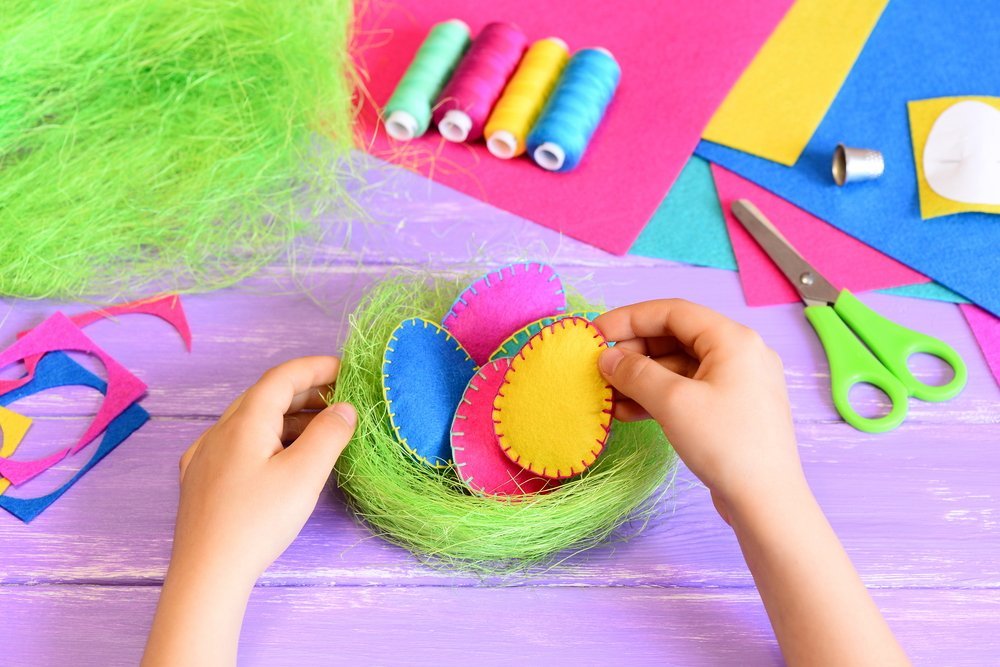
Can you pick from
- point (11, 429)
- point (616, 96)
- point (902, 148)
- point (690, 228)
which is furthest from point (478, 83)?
point (11, 429)

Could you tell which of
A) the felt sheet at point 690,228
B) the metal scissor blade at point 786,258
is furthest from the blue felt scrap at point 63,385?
the metal scissor blade at point 786,258

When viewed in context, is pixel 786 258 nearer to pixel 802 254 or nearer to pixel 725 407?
pixel 802 254

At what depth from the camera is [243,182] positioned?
98 cm

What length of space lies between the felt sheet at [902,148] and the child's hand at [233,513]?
2.01 feet

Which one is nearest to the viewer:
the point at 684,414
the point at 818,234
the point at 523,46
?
the point at 684,414

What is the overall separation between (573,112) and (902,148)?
0.40 m

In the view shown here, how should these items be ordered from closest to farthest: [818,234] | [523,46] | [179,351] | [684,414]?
[684,414]
[179,351]
[818,234]
[523,46]

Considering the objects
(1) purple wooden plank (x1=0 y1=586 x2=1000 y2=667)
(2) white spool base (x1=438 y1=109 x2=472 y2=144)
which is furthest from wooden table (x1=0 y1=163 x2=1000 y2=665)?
(2) white spool base (x1=438 y1=109 x2=472 y2=144)

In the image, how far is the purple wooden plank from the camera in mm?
684

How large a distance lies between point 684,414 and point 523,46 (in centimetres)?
65

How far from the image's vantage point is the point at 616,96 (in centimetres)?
111

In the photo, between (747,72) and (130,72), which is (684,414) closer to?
(747,72)

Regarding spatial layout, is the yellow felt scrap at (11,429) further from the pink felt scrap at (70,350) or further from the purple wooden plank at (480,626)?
the purple wooden plank at (480,626)

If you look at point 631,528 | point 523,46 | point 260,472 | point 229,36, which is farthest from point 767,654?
point 229,36
